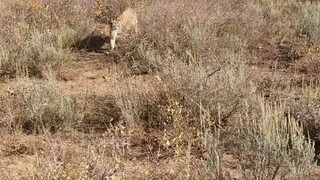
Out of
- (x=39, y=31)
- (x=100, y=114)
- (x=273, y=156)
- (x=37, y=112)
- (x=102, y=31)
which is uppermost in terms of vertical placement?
(x=39, y=31)

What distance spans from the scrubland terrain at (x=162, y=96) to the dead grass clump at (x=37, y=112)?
0.01m

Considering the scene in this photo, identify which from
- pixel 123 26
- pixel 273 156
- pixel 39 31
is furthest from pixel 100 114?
pixel 39 31

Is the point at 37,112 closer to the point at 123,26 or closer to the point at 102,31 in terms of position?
the point at 123,26

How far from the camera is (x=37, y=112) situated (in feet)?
14.2

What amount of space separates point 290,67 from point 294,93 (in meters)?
1.31

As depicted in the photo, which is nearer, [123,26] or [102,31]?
[123,26]

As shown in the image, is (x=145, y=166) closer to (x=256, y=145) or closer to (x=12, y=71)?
(x=256, y=145)

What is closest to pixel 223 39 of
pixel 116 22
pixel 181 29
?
pixel 181 29

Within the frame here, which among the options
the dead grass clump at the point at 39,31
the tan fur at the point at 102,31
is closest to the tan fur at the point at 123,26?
the tan fur at the point at 102,31

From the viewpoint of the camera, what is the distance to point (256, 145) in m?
3.09

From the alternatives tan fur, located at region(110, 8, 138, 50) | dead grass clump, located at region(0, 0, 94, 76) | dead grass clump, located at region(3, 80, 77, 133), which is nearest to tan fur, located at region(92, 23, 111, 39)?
dead grass clump, located at region(0, 0, 94, 76)

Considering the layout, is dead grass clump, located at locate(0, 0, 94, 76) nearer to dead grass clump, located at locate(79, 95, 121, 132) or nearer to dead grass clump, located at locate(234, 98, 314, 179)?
dead grass clump, located at locate(79, 95, 121, 132)

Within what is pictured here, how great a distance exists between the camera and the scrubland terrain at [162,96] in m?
3.18

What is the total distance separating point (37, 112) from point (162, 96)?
4.03ft
